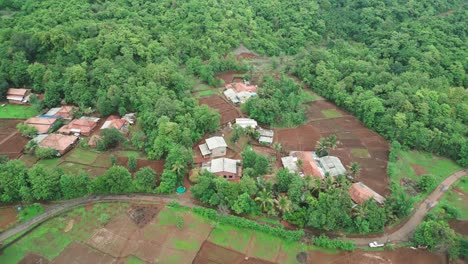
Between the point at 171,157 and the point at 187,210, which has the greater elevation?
the point at 171,157

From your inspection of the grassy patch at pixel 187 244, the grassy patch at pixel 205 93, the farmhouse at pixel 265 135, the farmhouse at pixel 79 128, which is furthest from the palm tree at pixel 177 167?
the grassy patch at pixel 205 93

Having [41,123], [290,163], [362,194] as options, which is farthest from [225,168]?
[41,123]

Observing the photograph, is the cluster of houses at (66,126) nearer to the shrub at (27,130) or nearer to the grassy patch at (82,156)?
the shrub at (27,130)

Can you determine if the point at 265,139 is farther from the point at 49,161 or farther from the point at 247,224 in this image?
the point at 49,161

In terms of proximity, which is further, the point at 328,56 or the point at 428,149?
Result: the point at 328,56

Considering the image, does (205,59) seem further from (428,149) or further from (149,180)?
(428,149)

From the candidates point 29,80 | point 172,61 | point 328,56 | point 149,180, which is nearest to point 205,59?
point 172,61

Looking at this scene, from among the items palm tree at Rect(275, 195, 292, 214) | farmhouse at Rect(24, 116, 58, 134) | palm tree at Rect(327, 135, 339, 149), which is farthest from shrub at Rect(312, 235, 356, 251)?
farmhouse at Rect(24, 116, 58, 134)
